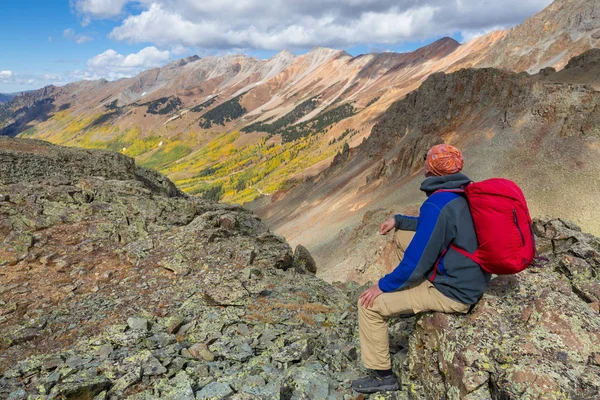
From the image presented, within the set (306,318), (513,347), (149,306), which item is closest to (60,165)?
(149,306)

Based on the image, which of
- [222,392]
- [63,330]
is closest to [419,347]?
[222,392]

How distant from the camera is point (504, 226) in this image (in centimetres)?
577

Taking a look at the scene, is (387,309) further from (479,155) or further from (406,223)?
(479,155)

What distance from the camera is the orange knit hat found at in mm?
6578

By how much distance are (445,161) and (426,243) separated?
5.38 ft

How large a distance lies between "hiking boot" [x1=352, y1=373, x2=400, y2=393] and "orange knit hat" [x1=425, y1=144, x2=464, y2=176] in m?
4.37

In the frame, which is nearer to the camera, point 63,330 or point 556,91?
point 63,330

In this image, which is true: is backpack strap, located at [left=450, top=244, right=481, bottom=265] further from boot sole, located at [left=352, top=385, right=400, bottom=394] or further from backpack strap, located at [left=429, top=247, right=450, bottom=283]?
boot sole, located at [left=352, top=385, right=400, bottom=394]

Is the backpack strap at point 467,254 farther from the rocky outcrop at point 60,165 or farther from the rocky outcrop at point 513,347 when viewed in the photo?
the rocky outcrop at point 60,165

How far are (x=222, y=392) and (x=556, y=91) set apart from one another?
212 feet

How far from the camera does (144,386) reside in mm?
7742

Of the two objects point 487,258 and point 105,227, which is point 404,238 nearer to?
point 487,258

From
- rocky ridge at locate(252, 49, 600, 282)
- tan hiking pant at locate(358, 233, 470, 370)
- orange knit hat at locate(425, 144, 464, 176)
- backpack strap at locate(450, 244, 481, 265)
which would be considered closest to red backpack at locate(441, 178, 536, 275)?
backpack strap at locate(450, 244, 481, 265)

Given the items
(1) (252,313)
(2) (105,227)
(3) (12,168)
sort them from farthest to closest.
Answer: (3) (12,168) → (2) (105,227) → (1) (252,313)
